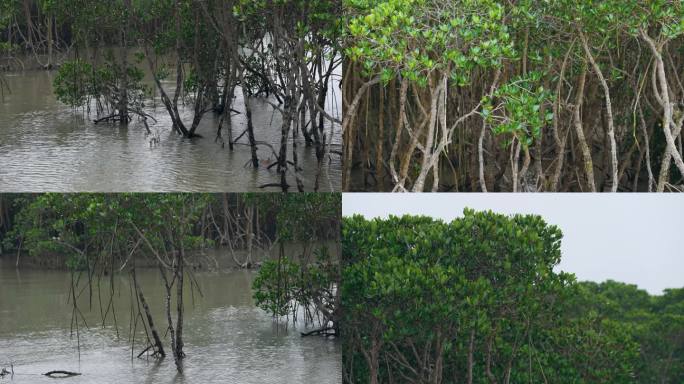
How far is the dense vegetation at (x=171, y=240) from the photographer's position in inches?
198

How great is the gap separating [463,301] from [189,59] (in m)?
2.07

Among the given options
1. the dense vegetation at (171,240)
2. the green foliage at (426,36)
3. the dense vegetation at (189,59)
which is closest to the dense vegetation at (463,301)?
the dense vegetation at (171,240)

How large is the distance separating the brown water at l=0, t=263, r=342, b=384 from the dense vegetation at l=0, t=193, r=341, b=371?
55 mm

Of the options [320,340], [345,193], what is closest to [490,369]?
[320,340]

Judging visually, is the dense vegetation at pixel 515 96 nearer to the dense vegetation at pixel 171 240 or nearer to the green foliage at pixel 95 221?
the dense vegetation at pixel 171 240

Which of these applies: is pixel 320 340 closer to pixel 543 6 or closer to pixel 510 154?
pixel 510 154

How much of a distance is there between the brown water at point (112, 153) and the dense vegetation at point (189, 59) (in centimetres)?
5

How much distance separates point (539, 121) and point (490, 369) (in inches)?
56.0

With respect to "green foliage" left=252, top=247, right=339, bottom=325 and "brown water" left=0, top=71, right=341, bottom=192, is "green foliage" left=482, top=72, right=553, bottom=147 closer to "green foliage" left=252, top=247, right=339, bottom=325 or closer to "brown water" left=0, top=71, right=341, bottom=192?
"brown water" left=0, top=71, right=341, bottom=192

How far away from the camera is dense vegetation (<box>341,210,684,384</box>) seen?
5102mm

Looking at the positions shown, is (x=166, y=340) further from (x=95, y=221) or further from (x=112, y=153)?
(x=112, y=153)

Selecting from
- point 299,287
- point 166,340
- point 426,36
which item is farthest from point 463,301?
point 166,340

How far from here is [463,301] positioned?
5094 millimetres

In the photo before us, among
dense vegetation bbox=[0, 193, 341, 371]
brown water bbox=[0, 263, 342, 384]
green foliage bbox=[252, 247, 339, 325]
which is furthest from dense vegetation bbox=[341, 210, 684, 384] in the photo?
brown water bbox=[0, 263, 342, 384]
